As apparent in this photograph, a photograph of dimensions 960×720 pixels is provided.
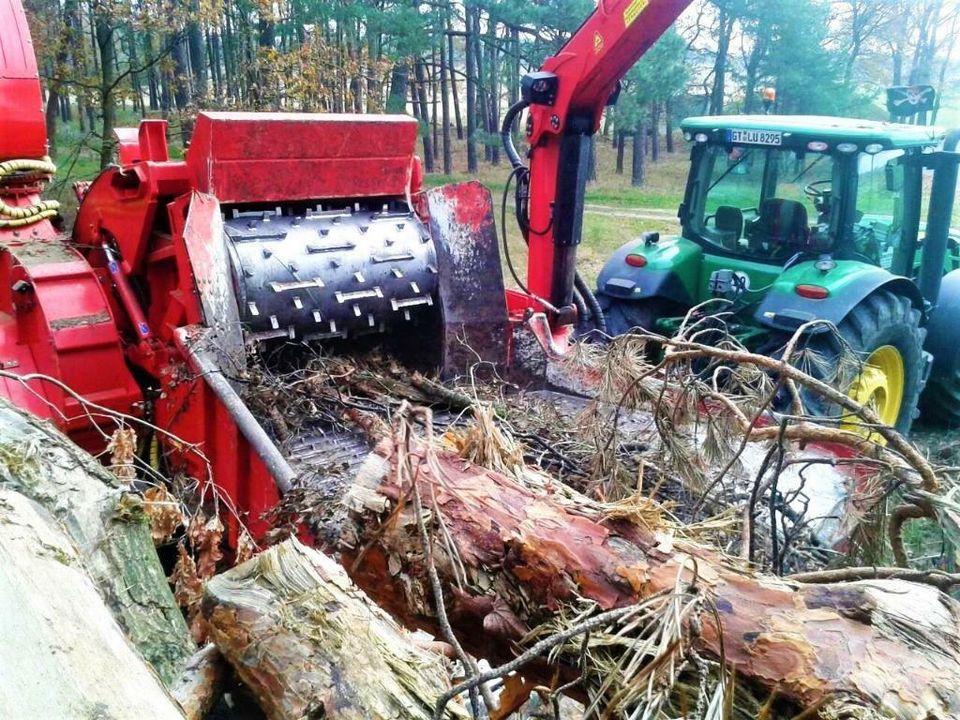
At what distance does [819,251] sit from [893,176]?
2.21 feet

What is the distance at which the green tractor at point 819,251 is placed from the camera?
191 inches

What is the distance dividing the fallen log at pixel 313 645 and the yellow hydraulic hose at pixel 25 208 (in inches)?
128

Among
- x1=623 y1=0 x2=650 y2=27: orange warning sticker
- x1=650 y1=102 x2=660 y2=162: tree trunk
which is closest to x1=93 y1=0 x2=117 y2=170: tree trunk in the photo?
x1=623 y1=0 x2=650 y2=27: orange warning sticker

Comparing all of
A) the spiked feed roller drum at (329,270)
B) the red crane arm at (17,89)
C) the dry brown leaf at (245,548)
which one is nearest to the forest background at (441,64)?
the spiked feed roller drum at (329,270)

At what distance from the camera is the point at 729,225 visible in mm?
5684

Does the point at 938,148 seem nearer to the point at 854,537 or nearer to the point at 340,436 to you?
the point at 854,537

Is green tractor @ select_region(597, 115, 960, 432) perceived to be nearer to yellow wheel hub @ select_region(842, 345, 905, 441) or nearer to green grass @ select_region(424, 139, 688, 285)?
yellow wheel hub @ select_region(842, 345, 905, 441)

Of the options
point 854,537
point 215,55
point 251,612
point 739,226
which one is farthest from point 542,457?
point 215,55

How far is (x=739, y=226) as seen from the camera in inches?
222

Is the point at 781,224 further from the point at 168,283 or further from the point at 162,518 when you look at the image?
the point at 162,518

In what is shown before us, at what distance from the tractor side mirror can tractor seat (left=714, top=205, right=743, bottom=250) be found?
88 cm

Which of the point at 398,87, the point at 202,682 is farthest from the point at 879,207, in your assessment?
the point at 398,87

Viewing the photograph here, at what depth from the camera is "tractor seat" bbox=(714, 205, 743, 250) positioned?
5.64 m

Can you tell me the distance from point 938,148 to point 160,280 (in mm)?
4666
